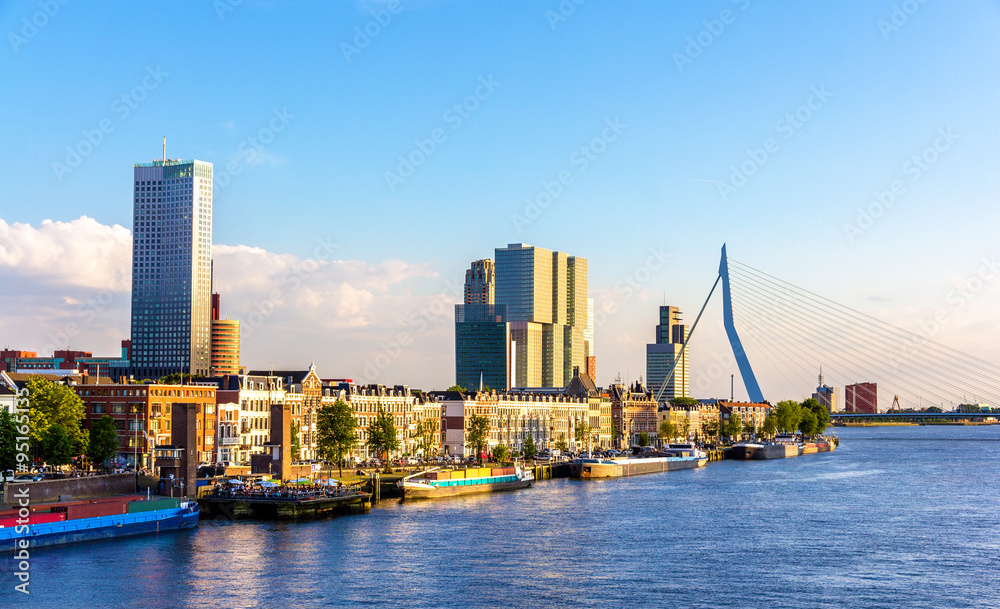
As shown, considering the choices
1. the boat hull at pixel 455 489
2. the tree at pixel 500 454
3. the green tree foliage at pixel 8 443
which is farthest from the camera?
the tree at pixel 500 454

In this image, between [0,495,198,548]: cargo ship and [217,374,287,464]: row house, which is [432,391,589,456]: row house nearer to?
[217,374,287,464]: row house

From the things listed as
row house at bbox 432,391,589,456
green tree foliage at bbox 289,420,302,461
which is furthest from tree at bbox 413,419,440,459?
green tree foliage at bbox 289,420,302,461

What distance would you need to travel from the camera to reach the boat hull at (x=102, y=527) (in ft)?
229

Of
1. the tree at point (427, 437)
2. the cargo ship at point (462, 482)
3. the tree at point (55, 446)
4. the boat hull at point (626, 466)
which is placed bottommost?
the boat hull at point (626, 466)

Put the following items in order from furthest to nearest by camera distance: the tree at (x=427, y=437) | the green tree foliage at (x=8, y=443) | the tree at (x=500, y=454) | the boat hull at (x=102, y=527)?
the tree at (x=500, y=454), the tree at (x=427, y=437), the green tree foliage at (x=8, y=443), the boat hull at (x=102, y=527)

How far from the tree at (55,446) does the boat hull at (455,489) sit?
3298 centimetres

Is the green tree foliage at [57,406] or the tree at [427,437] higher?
the green tree foliage at [57,406]

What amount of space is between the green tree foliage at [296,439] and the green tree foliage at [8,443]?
44465 millimetres

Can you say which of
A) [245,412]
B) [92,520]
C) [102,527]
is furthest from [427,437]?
[92,520]

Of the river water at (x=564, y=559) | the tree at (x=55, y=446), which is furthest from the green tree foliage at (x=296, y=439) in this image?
the tree at (x=55, y=446)

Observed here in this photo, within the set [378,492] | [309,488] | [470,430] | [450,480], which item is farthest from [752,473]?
[309,488]

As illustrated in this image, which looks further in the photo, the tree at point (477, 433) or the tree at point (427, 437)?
the tree at point (477, 433)

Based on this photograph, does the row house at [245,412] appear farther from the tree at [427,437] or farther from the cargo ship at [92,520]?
the cargo ship at [92,520]

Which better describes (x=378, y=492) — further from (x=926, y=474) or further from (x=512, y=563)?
(x=926, y=474)
